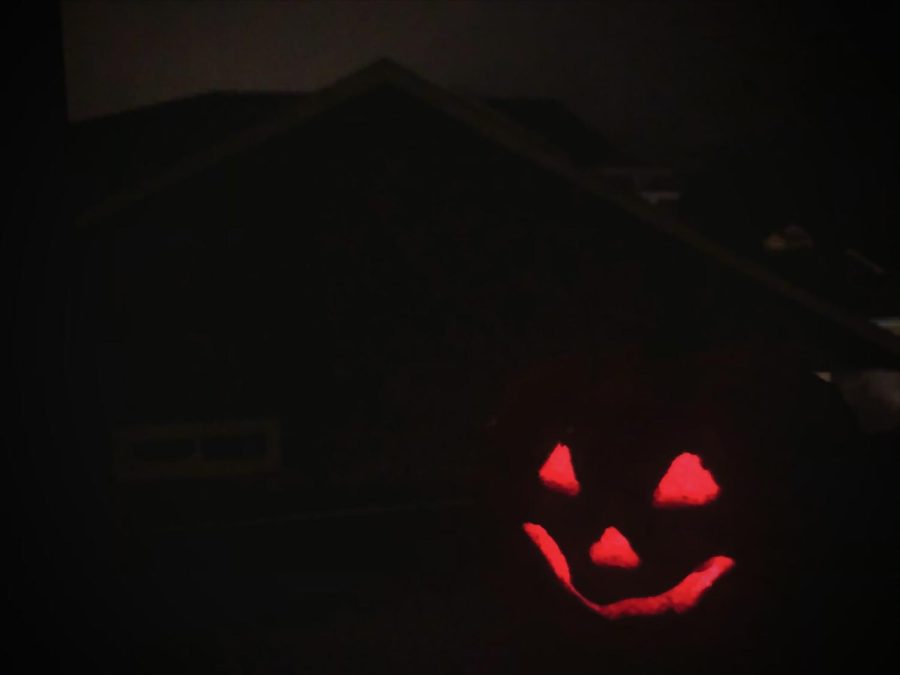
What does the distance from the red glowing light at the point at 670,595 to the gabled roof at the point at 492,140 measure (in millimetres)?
800

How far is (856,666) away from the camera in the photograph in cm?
136

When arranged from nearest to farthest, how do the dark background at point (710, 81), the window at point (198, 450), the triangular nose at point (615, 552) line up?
the triangular nose at point (615, 552) → the window at point (198, 450) → the dark background at point (710, 81)

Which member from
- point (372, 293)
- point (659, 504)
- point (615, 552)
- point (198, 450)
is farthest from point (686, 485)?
point (198, 450)

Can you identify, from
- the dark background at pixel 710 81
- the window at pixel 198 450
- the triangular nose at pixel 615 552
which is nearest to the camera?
the triangular nose at pixel 615 552

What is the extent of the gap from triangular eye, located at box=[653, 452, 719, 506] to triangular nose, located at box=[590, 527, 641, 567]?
85 mm

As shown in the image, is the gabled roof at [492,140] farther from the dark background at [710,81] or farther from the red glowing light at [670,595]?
the red glowing light at [670,595]

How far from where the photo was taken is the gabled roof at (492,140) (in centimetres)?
173

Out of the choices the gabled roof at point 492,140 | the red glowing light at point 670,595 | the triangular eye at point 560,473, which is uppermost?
the gabled roof at point 492,140

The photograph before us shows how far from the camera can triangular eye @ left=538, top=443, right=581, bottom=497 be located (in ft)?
4.30

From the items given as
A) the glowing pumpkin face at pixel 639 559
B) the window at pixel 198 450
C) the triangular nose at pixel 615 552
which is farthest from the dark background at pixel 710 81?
the triangular nose at pixel 615 552

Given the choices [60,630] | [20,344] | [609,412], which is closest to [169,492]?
[60,630]

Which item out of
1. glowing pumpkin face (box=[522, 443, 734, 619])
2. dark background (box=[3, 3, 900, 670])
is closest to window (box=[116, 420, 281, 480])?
glowing pumpkin face (box=[522, 443, 734, 619])

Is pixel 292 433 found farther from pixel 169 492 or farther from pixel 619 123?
pixel 619 123

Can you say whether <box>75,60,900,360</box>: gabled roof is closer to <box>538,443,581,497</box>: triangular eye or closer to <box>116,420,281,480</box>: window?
<box>116,420,281,480</box>: window
